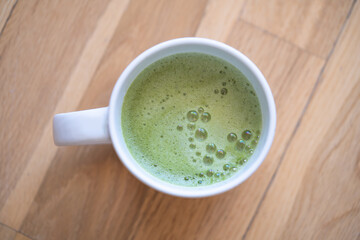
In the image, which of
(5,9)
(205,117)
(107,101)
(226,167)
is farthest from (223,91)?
(5,9)

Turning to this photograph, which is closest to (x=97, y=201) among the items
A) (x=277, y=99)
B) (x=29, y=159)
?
(x=29, y=159)

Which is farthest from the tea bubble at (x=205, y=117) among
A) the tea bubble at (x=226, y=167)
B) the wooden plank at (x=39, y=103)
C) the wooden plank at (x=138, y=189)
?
the wooden plank at (x=39, y=103)

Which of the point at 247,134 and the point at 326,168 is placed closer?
the point at 247,134

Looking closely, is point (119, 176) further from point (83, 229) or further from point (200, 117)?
point (200, 117)

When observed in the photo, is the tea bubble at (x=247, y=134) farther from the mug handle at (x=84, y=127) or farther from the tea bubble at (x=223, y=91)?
the mug handle at (x=84, y=127)

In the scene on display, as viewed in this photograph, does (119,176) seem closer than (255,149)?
No

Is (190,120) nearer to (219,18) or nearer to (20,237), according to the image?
(219,18)

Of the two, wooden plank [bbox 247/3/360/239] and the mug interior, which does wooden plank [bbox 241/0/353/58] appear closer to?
wooden plank [bbox 247/3/360/239]

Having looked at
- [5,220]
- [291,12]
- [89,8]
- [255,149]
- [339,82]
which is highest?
[291,12]
